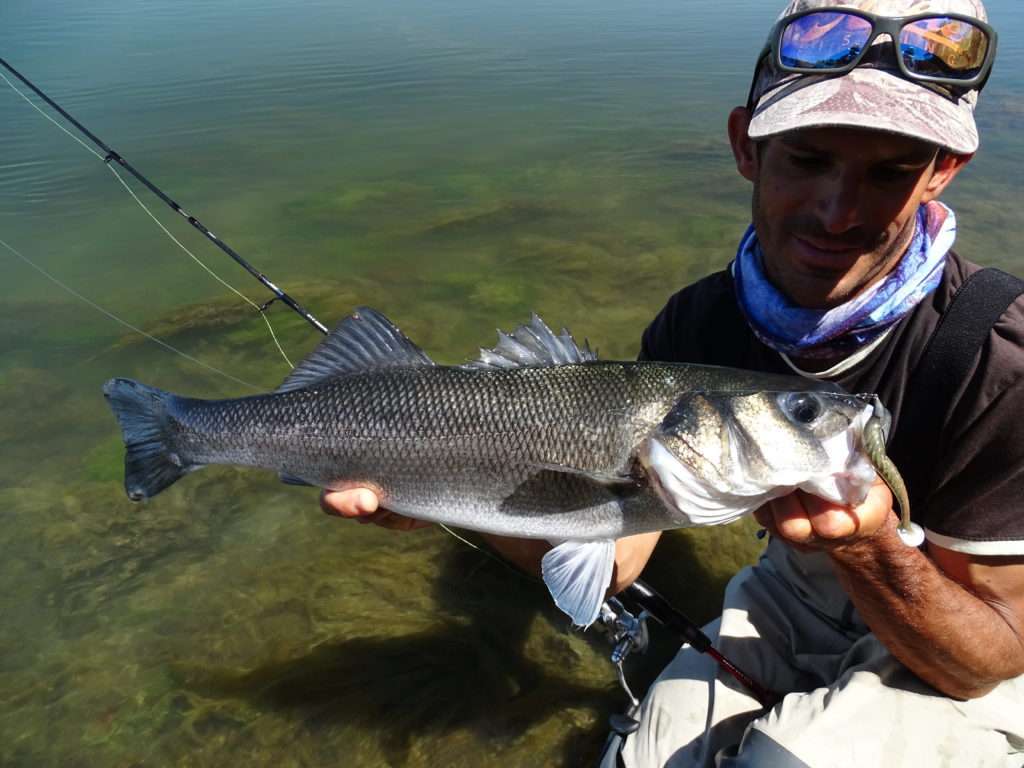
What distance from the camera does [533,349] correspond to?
2.46 metres

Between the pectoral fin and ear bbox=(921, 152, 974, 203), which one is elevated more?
ear bbox=(921, 152, 974, 203)

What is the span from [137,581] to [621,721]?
293 cm

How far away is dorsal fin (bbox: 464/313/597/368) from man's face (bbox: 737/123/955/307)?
0.76 metres

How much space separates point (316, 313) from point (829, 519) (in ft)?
19.3

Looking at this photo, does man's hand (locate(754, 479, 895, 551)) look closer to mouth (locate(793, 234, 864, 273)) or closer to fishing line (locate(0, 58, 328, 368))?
mouth (locate(793, 234, 864, 273))

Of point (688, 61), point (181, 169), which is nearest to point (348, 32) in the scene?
point (688, 61)

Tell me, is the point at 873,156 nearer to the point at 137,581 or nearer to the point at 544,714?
the point at 544,714

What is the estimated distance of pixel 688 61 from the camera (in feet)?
56.7

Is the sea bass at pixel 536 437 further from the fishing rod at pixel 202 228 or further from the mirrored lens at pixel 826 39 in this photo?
the mirrored lens at pixel 826 39

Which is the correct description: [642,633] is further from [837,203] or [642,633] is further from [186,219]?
[186,219]

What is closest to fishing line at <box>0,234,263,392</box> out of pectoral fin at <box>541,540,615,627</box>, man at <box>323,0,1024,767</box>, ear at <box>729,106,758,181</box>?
man at <box>323,0,1024,767</box>

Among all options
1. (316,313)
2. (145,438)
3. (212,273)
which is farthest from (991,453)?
(212,273)

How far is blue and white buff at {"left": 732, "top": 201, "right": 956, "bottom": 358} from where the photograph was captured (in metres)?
2.23

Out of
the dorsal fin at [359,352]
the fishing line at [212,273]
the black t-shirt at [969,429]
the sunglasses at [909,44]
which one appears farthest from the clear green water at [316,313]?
the sunglasses at [909,44]
